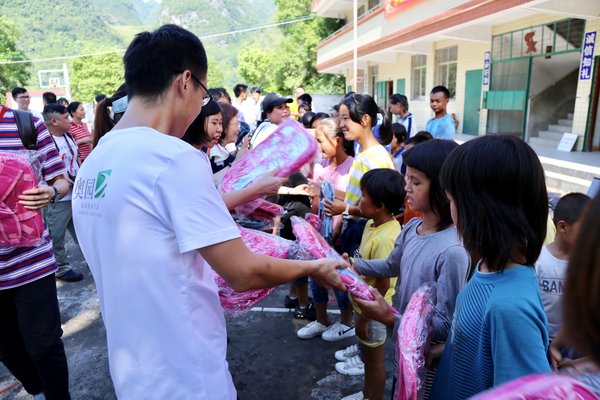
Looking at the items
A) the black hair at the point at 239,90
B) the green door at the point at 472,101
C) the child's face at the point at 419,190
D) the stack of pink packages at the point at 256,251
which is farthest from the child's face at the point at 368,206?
the green door at the point at 472,101

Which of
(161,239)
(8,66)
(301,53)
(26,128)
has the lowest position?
(161,239)

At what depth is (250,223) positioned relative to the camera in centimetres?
215

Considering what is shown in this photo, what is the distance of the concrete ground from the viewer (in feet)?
8.59

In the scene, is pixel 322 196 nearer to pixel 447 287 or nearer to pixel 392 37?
pixel 447 287

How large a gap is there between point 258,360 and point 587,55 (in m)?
8.79

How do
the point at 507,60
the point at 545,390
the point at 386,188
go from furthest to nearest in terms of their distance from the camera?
the point at 507,60, the point at 386,188, the point at 545,390

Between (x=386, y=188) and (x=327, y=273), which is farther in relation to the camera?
(x=386, y=188)

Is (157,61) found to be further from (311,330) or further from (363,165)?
(311,330)

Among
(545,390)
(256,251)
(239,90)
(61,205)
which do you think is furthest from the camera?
(239,90)

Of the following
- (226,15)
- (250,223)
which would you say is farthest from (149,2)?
(250,223)

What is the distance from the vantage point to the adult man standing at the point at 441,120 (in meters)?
5.31

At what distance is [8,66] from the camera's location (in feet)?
128

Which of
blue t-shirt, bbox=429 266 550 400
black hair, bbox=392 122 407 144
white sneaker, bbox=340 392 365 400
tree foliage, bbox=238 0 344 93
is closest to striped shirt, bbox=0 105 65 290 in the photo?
white sneaker, bbox=340 392 365 400

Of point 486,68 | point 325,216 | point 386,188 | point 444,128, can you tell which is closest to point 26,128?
point 325,216
